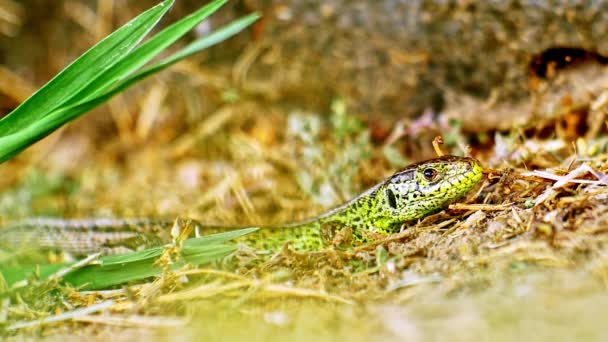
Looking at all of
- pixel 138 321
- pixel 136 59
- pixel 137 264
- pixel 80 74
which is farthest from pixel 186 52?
pixel 138 321

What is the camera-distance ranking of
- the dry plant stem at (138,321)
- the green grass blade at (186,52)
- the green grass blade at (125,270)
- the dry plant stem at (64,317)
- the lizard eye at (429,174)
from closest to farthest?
1. the dry plant stem at (138,321)
2. the dry plant stem at (64,317)
3. the green grass blade at (125,270)
4. the green grass blade at (186,52)
5. the lizard eye at (429,174)

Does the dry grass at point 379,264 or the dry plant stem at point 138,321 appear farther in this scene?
the dry plant stem at point 138,321

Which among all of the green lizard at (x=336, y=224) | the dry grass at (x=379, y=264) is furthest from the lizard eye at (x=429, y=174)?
the dry grass at (x=379, y=264)

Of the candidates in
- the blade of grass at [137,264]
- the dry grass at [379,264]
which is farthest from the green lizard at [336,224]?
the blade of grass at [137,264]

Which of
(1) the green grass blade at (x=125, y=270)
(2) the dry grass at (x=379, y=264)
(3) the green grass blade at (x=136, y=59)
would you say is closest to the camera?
(2) the dry grass at (x=379, y=264)

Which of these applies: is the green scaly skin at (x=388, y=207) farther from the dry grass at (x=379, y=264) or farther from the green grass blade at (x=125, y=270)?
the green grass blade at (x=125, y=270)

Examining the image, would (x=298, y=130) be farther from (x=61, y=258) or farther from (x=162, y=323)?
(x=162, y=323)

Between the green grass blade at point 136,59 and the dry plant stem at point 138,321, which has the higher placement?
the green grass blade at point 136,59
